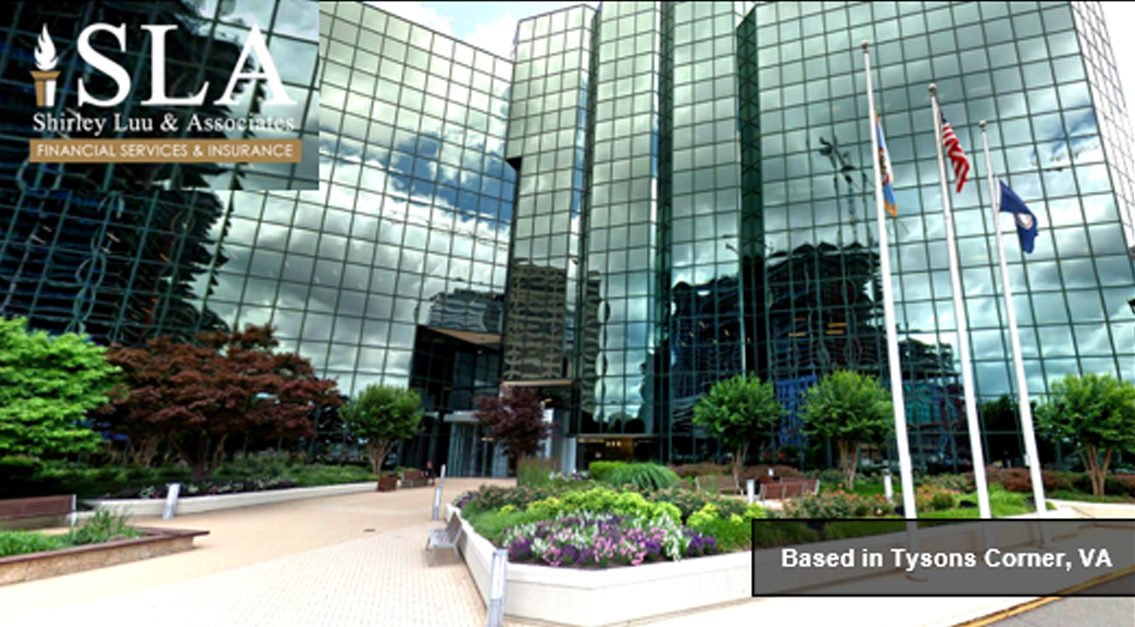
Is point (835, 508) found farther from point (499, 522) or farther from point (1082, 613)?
point (499, 522)

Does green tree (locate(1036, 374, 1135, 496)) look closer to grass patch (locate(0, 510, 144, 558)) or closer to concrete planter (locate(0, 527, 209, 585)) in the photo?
concrete planter (locate(0, 527, 209, 585))

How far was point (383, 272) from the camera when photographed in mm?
32938

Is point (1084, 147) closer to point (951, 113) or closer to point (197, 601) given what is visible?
point (951, 113)

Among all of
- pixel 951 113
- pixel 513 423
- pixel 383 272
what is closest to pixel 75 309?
pixel 383 272

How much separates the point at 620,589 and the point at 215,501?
15.9m

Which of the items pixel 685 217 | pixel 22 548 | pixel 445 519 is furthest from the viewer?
pixel 685 217

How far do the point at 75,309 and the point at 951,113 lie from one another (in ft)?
151

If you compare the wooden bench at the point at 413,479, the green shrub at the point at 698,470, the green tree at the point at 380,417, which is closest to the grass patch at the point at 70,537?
the wooden bench at the point at 413,479

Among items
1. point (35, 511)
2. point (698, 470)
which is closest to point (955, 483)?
point (698, 470)

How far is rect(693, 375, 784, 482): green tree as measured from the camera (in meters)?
23.2

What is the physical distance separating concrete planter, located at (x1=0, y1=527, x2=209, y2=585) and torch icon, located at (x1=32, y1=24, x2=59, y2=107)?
90.8 feet

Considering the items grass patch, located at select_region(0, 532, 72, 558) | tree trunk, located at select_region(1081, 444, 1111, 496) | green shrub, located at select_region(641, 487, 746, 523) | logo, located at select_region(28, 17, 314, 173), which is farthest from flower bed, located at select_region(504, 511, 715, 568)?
logo, located at select_region(28, 17, 314, 173)

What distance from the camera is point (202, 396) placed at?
54.0ft

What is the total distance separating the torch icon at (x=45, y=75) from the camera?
85.0 ft
